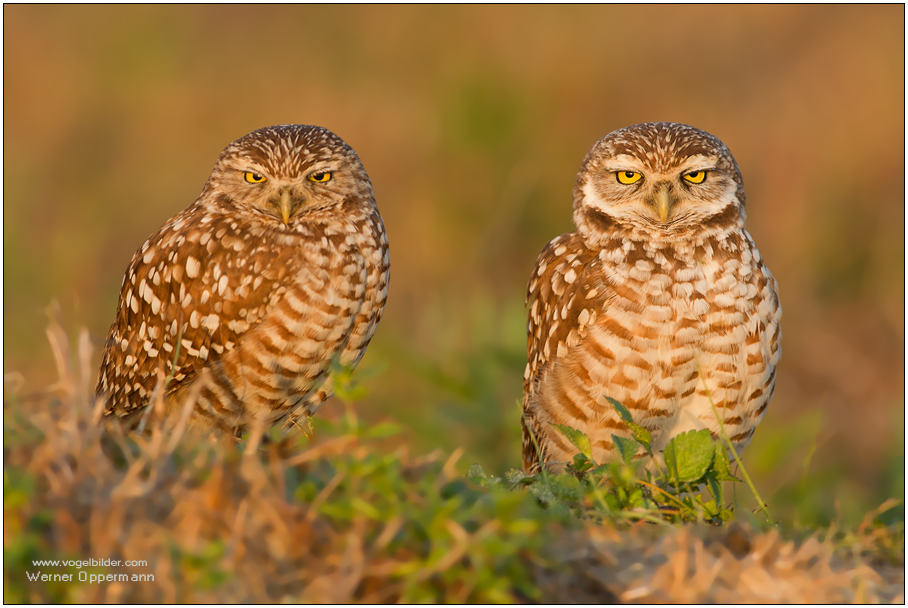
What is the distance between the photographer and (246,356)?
155 inches

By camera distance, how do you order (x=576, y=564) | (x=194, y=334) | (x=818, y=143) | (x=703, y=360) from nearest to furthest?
(x=576, y=564) → (x=703, y=360) → (x=194, y=334) → (x=818, y=143)

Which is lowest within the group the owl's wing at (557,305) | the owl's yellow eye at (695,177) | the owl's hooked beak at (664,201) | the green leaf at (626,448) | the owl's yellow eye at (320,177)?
the green leaf at (626,448)

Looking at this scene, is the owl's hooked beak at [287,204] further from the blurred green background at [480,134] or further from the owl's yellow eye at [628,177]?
the blurred green background at [480,134]

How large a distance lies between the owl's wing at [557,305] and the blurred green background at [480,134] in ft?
10.3

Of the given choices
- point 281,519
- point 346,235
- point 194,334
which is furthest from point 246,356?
point 281,519

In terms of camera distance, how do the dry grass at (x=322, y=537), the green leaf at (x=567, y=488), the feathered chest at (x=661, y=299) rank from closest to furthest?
the dry grass at (x=322, y=537)
the green leaf at (x=567, y=488)
the feathered chest at (x=661, y=299)

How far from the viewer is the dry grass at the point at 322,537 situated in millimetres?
2139

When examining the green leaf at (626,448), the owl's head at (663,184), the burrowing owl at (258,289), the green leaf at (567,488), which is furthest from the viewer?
the owl's head at (663,184)

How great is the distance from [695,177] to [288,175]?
174 centimetres

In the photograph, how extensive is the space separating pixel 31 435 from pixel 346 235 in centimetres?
178

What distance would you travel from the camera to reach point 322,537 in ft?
7.38

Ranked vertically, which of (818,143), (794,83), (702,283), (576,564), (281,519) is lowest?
(576,564)

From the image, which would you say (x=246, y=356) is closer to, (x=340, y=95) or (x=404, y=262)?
(x=404, y=262)

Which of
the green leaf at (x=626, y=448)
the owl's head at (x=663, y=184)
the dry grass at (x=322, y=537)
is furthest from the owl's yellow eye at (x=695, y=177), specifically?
the dry grass at (x=322, y=537)
